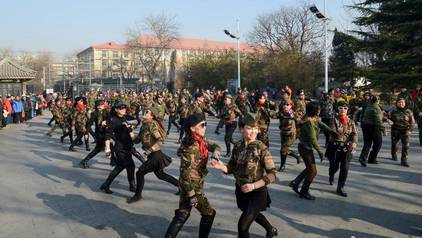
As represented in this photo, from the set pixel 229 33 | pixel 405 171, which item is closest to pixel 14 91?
pixel 229 33

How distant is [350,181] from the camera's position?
25.9 feet

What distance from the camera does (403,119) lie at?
30.2ft

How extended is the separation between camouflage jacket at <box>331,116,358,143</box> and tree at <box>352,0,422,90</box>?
454 inches

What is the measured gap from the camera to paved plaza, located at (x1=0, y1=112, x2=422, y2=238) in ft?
18.0

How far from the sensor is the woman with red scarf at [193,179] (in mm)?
4578

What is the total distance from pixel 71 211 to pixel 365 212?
4248 millimetres

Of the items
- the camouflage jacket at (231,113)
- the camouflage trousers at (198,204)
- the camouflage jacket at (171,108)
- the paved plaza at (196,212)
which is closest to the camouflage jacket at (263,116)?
the paved plaza at (196,212)

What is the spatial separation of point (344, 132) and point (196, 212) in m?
2.72

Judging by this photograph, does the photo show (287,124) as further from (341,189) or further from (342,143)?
(341,189)

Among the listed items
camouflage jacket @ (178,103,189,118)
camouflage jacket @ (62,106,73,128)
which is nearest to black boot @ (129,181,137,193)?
camouflage jacket @ (178,103,189,118)

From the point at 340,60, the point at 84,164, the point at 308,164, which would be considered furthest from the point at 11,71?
the point at 340,60

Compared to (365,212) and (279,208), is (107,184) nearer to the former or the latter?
(279,208)

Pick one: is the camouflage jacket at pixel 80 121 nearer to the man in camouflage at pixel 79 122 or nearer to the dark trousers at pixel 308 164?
the man in camouflage at pixel 79 122

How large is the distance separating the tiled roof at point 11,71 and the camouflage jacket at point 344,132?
18848mm
